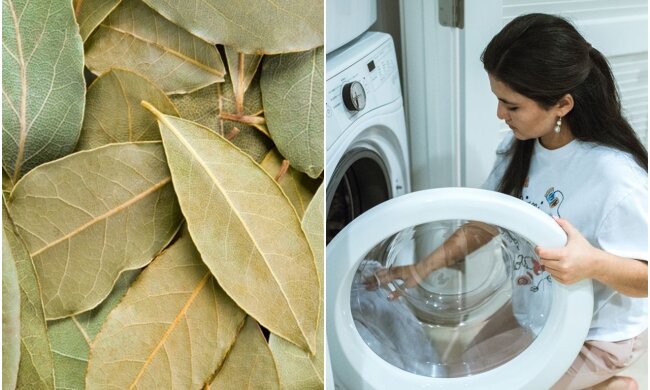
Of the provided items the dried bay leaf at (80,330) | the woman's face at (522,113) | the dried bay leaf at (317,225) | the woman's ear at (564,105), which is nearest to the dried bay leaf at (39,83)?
the dried bay leaf at (80,330)

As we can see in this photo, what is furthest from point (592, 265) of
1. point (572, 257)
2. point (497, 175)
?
point (497, 175)

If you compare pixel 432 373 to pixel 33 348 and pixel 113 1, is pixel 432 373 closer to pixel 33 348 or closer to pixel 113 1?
pixel 33 348

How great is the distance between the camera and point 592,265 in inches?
53.1

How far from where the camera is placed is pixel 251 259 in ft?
3.83

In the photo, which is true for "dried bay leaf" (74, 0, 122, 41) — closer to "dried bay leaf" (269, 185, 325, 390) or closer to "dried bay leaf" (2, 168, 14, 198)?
"dried bay leaf" (2, 168, 14, 198)

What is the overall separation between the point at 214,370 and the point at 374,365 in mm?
391

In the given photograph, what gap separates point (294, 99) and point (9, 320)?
58 centimetres

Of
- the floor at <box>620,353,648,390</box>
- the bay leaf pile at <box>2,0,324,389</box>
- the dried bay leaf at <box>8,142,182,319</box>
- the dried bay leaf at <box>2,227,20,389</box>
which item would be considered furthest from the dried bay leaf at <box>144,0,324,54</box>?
the floor at <box>620,353,648,390</box>

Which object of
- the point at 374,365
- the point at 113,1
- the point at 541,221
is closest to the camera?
the point at 113,1

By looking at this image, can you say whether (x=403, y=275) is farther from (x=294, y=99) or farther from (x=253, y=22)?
(x=253, y=22)

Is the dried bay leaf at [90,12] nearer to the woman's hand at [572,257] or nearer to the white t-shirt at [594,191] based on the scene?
the white t-shirt at [594,191]

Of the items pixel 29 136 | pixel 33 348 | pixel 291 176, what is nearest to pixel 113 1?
pixel 29 136

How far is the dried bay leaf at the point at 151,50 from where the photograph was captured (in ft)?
3.68

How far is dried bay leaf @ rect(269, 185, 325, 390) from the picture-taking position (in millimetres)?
1206
